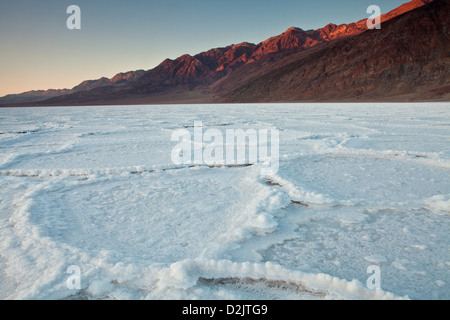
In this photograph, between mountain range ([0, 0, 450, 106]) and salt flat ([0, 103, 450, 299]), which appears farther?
mountain range ([0, 0, 450, 106])

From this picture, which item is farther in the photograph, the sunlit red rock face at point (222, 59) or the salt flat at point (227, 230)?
the sunlit red rock face at point (222, 59)

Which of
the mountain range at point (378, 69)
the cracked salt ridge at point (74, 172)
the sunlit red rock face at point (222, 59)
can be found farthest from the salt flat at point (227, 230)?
the sunlit red rock face at point (222, 59)

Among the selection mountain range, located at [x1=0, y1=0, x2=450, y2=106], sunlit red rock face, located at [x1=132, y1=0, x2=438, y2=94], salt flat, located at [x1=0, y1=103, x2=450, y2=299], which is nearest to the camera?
salt flat, located at [x1=0, y1=103, x2=450, y2=299]

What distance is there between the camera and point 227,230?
7.57ft

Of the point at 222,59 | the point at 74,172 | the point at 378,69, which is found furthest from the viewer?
the point at 222,59

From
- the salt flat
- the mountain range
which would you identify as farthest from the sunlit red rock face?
the salt flat

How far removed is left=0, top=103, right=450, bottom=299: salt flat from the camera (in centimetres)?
163

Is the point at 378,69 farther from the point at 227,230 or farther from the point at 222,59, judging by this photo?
the point at 222,59

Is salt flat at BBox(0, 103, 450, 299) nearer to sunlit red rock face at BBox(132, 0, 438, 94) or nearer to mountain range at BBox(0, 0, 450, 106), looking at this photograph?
mountain range at BBox(0, 0, 450, 106)

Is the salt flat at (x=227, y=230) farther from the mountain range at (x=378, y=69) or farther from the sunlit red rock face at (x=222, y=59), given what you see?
the sunlit red rock face at (x=222, y=59)

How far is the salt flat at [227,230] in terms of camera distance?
1.63 meters

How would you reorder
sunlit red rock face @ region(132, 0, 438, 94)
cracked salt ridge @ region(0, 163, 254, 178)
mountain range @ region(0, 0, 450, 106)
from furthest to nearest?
1. sunlit red rock face @ region(132, 0, 438, 94)
2. mountain range @ region(0, 0, 450, 106)
3. cracked salt ridge @ region(0, 163, 254, 178)

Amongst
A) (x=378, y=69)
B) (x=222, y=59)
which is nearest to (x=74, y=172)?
(x=378, y=69)
